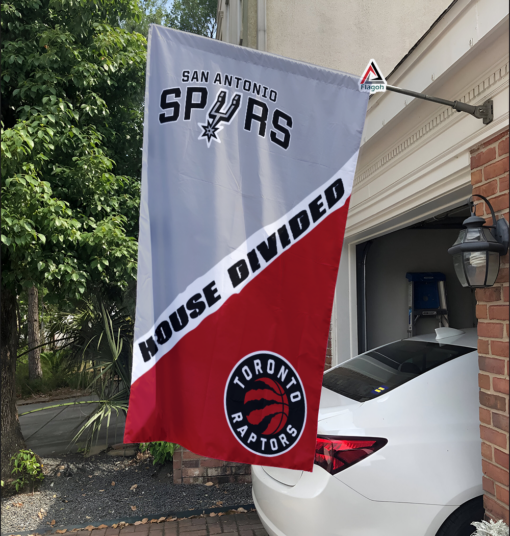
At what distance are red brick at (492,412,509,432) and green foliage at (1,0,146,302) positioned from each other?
3.78 metres

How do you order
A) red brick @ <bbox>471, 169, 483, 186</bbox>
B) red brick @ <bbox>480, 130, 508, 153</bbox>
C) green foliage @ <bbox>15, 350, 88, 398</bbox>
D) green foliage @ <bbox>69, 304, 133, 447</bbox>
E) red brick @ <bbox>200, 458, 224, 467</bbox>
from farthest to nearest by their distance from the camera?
1. green foliage @ <bbox>15, 350, 88, 398</bbox>
2. green foliage @ <bbox>69, 304, 133, 447</bbox>
3. red brick @ <bbox>200, 458, 224, 467</bbox>
4. red brick @ <bbox>471, 169, 483, 186</bbox>
5. red brick @ <bbox>480, 130, 508, 153</bbox>

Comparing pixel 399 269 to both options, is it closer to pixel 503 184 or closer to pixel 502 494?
pixel 503 184

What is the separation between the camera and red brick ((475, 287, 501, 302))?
2.76m

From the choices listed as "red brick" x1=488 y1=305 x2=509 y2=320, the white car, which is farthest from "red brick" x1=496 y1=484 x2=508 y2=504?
"red brick" x1=488 y1=305 x2=509 y2=320

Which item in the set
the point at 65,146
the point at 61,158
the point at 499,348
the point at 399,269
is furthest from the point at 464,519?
the point at 61,158

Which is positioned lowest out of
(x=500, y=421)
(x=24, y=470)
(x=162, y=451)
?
(x=24, y=470)

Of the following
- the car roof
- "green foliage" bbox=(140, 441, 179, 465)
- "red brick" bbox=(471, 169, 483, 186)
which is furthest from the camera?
"green foliage" bbox=(140, 441, 179, 465)

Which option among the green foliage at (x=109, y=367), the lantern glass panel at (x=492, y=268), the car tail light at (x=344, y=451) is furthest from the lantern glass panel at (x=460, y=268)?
the green foliage at (x=109, y=367)

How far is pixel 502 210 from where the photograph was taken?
2.75m

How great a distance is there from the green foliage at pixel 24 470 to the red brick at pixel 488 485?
455cm

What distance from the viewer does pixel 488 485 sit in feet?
9.03

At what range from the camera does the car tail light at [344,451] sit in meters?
2.86

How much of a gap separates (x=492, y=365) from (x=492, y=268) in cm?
54

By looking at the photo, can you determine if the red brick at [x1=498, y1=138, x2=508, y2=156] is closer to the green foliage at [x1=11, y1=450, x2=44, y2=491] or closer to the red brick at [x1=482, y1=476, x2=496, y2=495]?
the red brick at [x1=482, y1=476, x2=496, y2=495]
